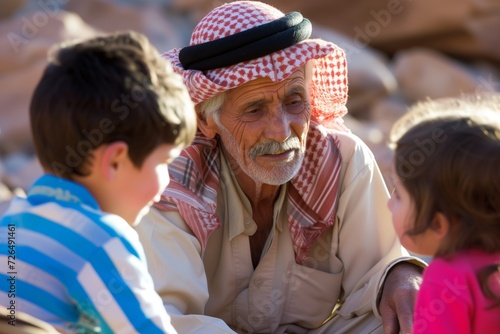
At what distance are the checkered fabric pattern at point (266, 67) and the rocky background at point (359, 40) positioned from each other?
511 cm

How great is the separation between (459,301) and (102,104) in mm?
1128

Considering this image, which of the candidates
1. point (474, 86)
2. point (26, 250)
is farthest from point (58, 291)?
point (474, 86)

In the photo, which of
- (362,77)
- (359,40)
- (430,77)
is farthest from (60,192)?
(359,40)

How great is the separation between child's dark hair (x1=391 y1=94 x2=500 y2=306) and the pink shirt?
0.08 ft

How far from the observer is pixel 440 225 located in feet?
8.75

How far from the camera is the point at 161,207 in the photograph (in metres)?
3.61

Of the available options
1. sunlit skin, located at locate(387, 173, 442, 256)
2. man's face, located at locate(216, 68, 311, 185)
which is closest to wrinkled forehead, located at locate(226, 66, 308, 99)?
man's face, located at locate(216, 68, 311, 185)

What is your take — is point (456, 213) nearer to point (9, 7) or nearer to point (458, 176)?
point (458, 176)

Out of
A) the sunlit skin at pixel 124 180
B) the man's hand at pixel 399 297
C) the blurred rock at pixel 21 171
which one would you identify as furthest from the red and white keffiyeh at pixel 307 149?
the blurred rock at pixel 21 171

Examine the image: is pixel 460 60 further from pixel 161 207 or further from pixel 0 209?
pixel 161 207

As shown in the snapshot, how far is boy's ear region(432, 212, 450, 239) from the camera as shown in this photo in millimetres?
2643

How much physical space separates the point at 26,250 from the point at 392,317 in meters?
1.61

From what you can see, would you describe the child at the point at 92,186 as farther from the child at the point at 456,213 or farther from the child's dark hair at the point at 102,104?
the child at the point at 456,213

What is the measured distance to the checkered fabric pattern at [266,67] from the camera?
3.65 m
